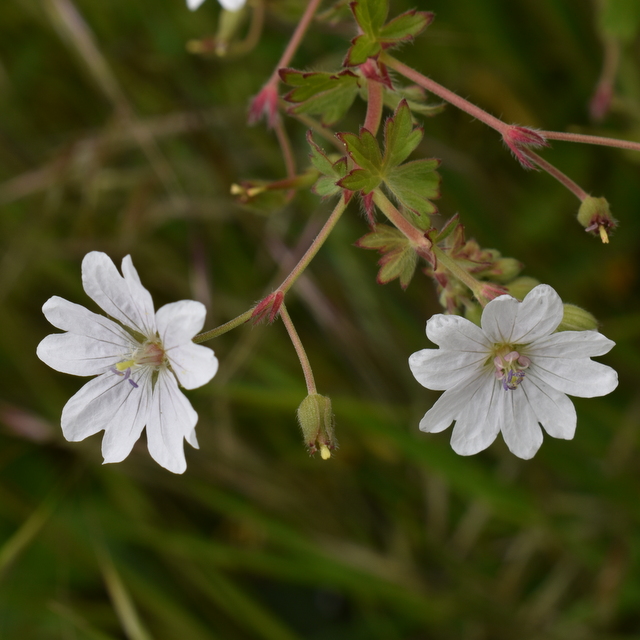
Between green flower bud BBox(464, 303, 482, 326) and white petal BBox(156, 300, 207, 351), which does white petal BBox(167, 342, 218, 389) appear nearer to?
white petal BBox(156, 300, 207, 351)

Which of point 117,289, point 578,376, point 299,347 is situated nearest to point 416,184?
point 299,347

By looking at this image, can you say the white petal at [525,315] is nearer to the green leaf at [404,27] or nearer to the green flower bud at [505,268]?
the green flower bud at [505,268]

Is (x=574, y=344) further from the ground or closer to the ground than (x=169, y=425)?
further from the ground

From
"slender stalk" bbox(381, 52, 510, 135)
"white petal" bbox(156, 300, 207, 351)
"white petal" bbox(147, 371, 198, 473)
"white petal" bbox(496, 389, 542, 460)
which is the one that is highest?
"slender stalk" bbox(381, 52, 510, 135)

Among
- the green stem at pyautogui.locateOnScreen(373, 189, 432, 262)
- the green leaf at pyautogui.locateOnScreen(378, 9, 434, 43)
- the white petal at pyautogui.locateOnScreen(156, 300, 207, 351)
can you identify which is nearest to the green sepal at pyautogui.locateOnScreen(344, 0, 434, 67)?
the green leaf at pyautogui.locateOnScreen(378, 9, 434, 43)

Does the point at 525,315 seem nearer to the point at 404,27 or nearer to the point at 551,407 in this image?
the point at 551,407

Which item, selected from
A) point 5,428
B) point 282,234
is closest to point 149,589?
point 5,428

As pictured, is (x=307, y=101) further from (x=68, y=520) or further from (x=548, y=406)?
(x=68, y=520)
